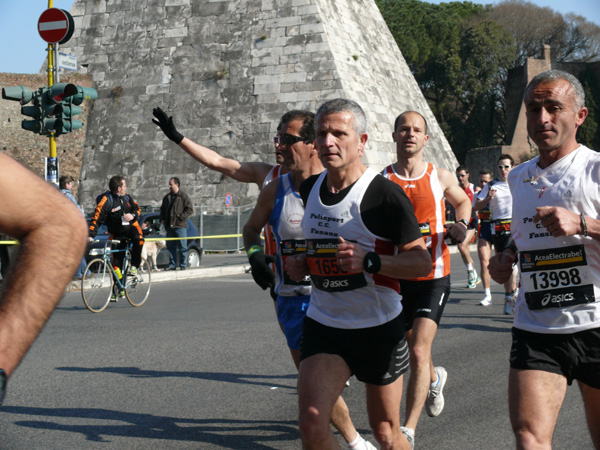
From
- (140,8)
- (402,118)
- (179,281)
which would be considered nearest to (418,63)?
(140,8)

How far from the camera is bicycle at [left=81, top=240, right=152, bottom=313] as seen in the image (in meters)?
11.4

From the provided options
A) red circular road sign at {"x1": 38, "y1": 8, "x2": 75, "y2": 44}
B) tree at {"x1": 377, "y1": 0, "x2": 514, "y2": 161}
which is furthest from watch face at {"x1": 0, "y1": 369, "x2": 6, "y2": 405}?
tree at {"x1": 377, "y1": 0, "x2": 514, "y2": 161}

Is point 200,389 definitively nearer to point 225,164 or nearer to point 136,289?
point 225,164

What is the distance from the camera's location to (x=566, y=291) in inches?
139

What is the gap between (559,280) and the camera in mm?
3561

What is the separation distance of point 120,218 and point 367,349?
9.03 meters

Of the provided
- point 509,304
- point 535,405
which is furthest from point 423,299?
point 509,304

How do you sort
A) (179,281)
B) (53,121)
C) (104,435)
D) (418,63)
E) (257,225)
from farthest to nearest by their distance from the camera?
(418,63), (179,281), (53,121), (104,435), (257,225)

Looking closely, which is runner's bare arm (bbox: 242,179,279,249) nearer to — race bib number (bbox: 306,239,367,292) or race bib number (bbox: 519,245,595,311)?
race bib number (bbox: 306,239,367,292)

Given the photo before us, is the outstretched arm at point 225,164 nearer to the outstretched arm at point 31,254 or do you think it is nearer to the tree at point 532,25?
the outstretched arm at point 31,254

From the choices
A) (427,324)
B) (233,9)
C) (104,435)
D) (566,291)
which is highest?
(233,9)

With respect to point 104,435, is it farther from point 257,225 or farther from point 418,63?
point 418,63

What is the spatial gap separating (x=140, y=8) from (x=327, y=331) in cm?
3015

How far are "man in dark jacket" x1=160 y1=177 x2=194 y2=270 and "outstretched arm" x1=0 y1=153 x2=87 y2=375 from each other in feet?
52.7
